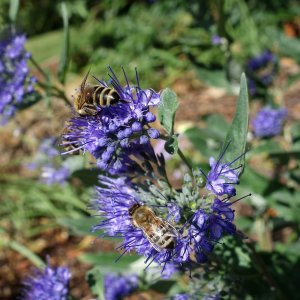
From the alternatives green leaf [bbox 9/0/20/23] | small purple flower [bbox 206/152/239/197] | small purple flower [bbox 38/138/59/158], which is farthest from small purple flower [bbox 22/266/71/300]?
green leaf [bbox 9/0/20/23]

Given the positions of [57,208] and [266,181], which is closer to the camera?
[266,181]

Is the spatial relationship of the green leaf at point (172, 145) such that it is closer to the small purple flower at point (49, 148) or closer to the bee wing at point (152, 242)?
the bee wing at point (152, 242)

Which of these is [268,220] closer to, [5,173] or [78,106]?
[78,106]

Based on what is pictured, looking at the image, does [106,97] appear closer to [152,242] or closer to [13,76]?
[152,242]

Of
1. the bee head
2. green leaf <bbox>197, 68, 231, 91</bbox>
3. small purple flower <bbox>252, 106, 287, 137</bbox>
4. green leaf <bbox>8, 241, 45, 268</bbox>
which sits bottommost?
the bee head

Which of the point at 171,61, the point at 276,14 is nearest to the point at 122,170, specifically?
the point at 171,61

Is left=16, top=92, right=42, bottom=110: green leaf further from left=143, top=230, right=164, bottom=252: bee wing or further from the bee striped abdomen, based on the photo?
left=143, top=230, right=164, bottom=252: bee wing
